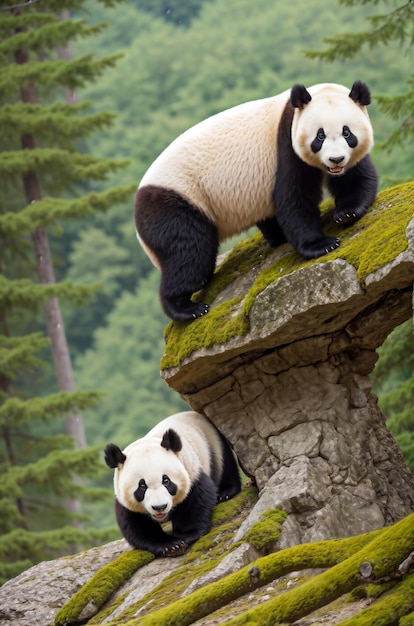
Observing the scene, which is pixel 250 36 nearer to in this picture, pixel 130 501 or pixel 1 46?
pixel 1 46

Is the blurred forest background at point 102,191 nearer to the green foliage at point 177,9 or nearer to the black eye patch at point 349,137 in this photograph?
the green foliage at point 177,9

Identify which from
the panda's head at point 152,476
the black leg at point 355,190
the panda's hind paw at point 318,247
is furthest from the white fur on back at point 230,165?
the panda's head at point 152,476

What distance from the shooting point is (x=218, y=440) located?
337 inches

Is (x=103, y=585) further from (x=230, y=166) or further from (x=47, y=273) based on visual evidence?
(x=47, y=273)

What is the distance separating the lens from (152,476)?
775cm

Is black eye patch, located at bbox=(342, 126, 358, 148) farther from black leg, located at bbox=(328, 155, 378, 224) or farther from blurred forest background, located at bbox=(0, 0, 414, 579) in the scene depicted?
blurred forest background, located at bbox=(0, 0, 414, 579)

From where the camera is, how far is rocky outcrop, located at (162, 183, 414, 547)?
7.02 meters

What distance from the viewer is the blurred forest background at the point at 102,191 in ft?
51.2

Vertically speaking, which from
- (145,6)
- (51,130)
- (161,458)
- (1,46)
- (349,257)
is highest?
(145,6)

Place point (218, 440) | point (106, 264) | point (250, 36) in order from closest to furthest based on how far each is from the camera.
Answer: point (218, 440)
point (106, 264)
point (250, 36)

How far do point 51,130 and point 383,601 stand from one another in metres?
13.1

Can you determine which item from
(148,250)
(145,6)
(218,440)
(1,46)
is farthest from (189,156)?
(145,6)

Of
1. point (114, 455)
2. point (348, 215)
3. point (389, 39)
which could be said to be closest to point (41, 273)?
point (389, 39)

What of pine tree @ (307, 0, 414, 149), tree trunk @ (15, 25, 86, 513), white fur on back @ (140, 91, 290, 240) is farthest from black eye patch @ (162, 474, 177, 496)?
tree trunk @ (15, 25, 86, 513)
